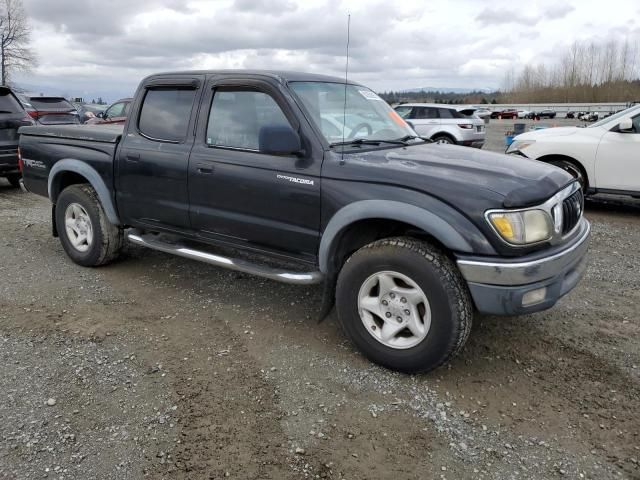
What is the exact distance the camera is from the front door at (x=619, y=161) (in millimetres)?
7391

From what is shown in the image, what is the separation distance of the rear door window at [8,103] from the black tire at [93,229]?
15.8 ft

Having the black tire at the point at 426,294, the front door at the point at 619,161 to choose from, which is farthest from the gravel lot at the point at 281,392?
the front door at the point at 619,161

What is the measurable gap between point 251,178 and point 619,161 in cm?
594

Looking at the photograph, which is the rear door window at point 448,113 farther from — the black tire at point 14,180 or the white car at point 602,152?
the black tire at point 14,180

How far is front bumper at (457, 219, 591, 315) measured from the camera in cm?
300

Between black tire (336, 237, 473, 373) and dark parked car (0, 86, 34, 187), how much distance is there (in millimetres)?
7571

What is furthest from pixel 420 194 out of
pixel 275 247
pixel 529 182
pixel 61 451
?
pixel 61 451

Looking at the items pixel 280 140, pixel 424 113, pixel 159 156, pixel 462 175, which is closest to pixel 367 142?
pixel 280 140

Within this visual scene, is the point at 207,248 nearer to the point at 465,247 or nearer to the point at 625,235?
the point at 465,247

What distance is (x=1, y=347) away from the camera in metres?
3.73

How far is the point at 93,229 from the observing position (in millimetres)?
5137

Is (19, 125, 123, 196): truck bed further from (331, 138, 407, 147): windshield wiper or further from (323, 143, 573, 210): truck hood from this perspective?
(323, 143, 573, 210): truck hood

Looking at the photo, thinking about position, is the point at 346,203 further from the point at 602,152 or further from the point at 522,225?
the point at 602,152

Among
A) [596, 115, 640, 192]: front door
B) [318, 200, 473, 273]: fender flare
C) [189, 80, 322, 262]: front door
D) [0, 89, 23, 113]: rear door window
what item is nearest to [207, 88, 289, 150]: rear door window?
[189, 80, 322, 262]: front door
